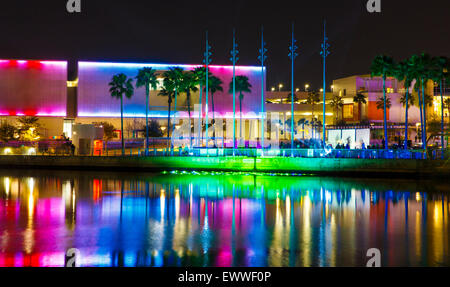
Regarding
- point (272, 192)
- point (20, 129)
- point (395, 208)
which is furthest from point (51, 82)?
point (395, 208)

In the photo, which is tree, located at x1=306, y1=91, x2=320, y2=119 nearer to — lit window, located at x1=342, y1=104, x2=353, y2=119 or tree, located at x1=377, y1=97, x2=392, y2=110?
lit window, located at x1=342, y1=104, x2=353, y2=119

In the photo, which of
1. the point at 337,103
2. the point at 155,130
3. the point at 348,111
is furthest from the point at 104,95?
the point at 348,111

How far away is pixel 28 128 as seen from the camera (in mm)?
76812

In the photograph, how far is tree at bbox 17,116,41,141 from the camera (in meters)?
76.1

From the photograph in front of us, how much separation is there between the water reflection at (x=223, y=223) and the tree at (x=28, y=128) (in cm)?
4644

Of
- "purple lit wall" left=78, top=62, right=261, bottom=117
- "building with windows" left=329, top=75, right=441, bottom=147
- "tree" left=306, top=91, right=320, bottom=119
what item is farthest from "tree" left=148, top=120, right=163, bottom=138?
"tree" left=306, top=91, right=320, bottom=119

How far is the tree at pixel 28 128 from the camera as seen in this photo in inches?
2997

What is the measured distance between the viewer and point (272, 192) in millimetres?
27969

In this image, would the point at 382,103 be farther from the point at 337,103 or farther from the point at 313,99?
the point at 313,99

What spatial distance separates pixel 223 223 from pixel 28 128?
65613 millimetres

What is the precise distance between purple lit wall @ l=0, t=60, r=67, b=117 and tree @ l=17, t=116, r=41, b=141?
2.09 m

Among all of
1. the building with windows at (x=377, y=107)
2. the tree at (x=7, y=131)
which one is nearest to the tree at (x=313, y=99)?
the building with windows at (x=377, y=107)

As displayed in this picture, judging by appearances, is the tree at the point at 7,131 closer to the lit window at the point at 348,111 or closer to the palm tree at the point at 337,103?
the palm tree at the point at 337,103
